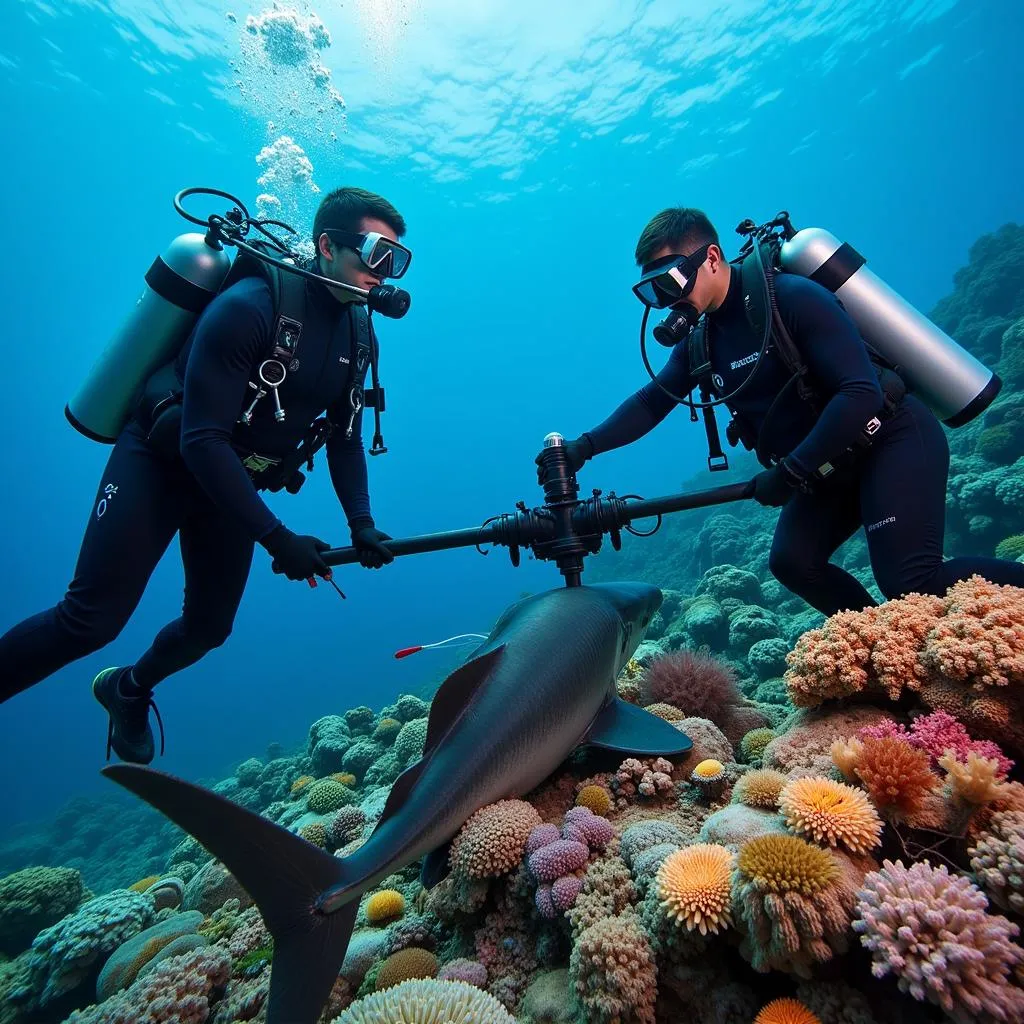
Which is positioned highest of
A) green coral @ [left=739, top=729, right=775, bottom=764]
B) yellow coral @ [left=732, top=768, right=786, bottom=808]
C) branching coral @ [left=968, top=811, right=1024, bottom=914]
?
yellow coral @ [left=732, top=768, right=786, bottom=808]

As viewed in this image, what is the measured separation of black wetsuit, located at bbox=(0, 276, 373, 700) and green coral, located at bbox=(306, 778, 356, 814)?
3085 mm

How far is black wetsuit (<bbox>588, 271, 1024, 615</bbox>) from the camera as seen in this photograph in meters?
2.88

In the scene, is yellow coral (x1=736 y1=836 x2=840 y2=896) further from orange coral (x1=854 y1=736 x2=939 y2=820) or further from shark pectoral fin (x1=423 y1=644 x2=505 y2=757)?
shark pectoral fin (x1=423 y1=644 x2=505 y2=757)

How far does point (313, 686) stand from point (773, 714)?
8704cm

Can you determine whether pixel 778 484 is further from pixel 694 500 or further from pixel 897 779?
pixel 897 779

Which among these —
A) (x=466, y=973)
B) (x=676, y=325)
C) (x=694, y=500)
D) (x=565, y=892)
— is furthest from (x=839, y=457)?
(x=466, y=973)

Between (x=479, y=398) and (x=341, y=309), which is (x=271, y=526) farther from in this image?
(x=479, y=398)

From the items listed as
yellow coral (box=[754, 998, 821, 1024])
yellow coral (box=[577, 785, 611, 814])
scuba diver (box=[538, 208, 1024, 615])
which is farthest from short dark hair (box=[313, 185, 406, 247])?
yellow coral (box=[754, 998, 821, 1024])

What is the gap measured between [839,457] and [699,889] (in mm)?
2685

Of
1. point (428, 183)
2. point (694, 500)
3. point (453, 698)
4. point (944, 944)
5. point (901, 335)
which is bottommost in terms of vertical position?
point (944, 944)

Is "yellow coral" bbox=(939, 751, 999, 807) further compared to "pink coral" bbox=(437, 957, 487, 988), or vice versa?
"pink coral" bbox=(437, 957, 487, 988)

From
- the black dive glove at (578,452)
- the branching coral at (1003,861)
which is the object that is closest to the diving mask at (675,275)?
the black dive glove at (578,452)

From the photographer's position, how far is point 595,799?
2.70 m

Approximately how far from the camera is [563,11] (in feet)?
107
